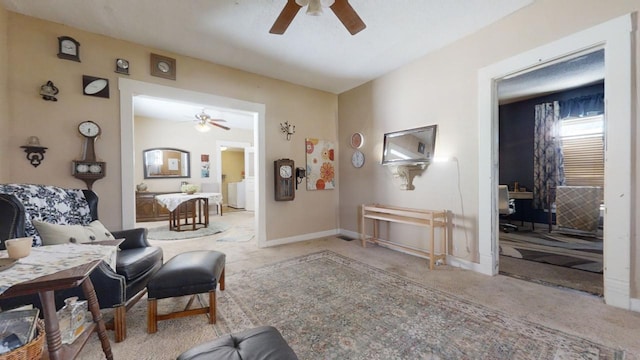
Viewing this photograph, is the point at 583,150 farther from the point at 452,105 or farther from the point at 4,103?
the point at 4,103

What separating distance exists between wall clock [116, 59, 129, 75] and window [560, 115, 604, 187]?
6997 millimetres

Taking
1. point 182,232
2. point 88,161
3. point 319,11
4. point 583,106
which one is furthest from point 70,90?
point 583,106

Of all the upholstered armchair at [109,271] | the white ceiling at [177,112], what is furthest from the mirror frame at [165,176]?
the upholstered armchair at [109,271]

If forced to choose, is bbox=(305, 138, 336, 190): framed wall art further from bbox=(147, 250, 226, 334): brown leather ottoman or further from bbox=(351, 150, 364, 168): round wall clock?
bbox=(147, 250, 226, 334): brown leather ottoman

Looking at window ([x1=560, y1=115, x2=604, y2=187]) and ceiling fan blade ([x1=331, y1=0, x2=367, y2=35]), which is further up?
ceiling fan blade ([x1=331, y1=0, x2=367, y2=35])

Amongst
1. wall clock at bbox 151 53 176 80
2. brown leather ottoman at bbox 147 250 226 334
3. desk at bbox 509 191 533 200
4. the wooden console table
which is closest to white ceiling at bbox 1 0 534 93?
wall clock at bbox 151 53 176 80

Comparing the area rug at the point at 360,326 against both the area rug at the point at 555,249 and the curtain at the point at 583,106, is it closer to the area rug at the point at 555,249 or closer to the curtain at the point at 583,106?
the area rug at the point at 555,249

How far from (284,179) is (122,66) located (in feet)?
8.01

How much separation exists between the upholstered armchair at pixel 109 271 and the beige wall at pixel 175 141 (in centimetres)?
491

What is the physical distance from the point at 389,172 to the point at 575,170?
361 cm

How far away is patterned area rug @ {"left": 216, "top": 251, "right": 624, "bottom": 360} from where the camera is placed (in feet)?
5.06

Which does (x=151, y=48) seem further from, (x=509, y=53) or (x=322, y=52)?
(x=509, y=53)

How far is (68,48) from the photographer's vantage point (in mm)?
2609

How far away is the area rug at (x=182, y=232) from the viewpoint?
4621 millimetres
